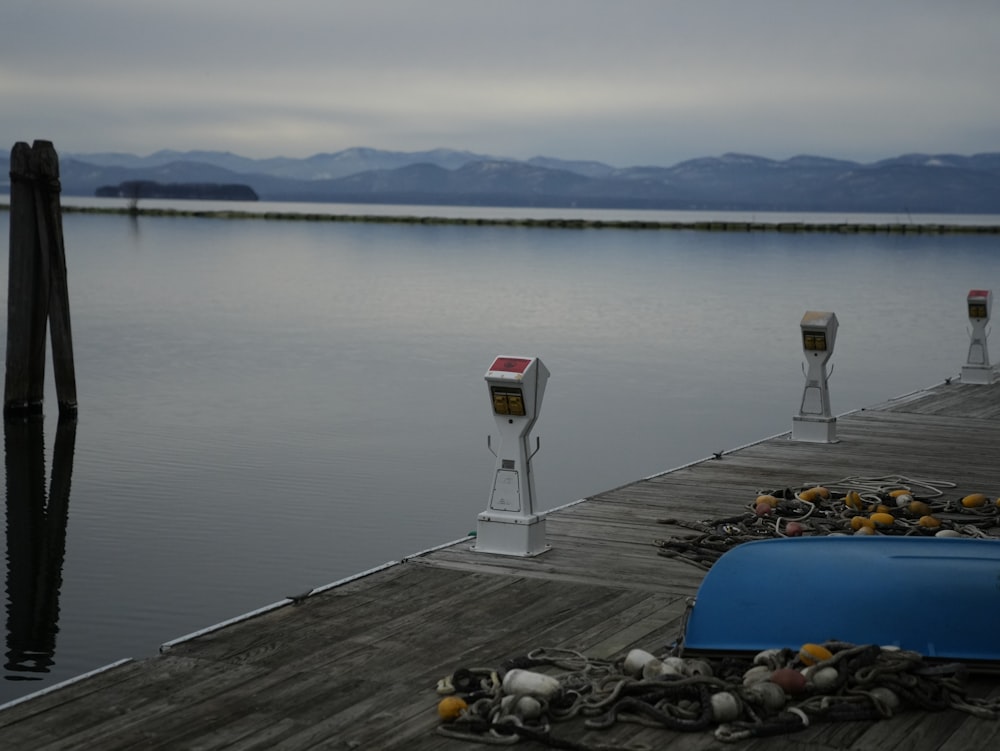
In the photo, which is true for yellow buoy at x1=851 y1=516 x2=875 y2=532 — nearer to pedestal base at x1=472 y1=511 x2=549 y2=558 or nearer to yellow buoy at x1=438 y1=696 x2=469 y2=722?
pedestal base at x1=472 y1=511 x2=549 y2=558

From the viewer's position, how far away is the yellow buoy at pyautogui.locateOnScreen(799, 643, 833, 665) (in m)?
5.12

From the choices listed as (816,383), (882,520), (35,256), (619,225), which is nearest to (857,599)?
(882,520)

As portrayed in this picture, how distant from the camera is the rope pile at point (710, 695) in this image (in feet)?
15.7

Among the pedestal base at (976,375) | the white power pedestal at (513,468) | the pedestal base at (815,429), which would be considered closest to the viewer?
the white power pedestal at (513,468)

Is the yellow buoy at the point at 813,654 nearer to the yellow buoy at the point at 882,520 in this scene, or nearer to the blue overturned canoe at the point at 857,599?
the blue overturned canoe at the point at 857,599

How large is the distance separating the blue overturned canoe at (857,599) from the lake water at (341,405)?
364cm

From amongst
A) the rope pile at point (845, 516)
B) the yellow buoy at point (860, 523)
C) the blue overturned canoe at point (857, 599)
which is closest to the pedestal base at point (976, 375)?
the rope pile at point (845, 516)

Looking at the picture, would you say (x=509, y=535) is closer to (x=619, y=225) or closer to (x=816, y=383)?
(x=816, y=383)

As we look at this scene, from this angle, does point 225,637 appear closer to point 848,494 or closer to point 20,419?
point 848,494

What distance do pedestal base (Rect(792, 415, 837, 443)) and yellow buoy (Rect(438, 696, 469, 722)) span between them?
7459mm

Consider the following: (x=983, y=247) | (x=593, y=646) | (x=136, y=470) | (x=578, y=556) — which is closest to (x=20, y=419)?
(x=136, y=470)

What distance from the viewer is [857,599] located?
212 inches

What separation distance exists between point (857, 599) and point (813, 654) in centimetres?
38

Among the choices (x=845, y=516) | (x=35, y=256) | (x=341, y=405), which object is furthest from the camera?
(x=341, y=405)
